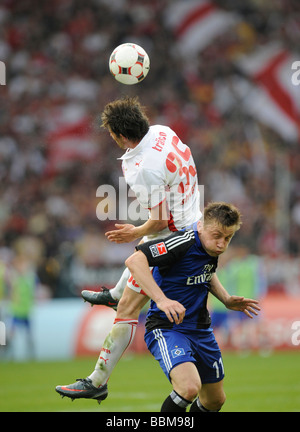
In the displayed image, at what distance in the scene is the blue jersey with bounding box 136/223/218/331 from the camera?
18.7 ft

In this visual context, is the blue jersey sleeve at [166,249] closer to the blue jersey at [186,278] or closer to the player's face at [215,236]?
the blue jersey at [186,278]

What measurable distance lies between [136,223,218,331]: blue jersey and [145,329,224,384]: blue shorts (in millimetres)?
64

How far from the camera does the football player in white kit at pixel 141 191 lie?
19.9ft

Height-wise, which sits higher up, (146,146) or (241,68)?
(241,68)

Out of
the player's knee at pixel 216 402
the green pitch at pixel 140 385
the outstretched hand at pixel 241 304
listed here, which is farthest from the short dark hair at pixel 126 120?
the green pitch at pixel 140 385

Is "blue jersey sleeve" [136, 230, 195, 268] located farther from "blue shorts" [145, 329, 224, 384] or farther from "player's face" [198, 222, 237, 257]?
"blue shorts" [145, 329, 224, 384]

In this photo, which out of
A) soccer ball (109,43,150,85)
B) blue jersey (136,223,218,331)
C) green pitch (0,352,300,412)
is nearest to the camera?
blue jersey (136,223,218,331)

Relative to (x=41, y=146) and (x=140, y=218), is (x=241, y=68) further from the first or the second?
(x=140, y=218)

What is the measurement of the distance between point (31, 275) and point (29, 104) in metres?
6.55

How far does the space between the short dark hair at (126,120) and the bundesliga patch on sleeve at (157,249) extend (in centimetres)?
103

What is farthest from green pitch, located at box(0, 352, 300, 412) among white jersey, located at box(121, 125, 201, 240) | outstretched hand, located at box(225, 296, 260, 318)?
white jersey, located at box(121, 125, 201, 240)

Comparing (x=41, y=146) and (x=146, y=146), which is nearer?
(x=146, y=146)

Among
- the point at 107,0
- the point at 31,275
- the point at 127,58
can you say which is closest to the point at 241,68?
the point at 107,0

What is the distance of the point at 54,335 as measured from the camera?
1473 cm
